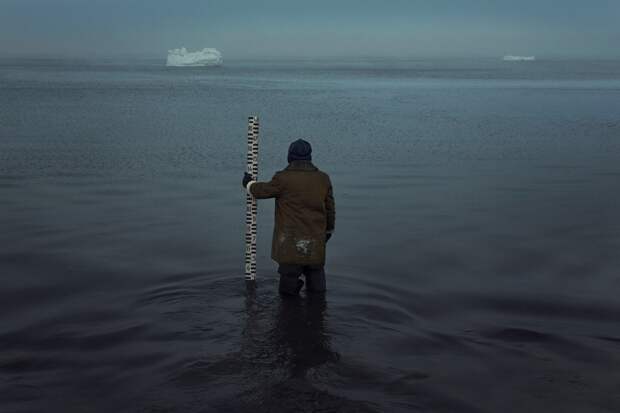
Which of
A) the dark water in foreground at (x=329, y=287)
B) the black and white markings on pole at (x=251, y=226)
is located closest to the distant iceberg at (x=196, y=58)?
the dark water in foreground at (x=329, y=287)

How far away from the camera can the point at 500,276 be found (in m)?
10.8

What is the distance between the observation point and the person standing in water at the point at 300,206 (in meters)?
8.75

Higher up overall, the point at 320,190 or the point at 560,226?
the point at 320,190

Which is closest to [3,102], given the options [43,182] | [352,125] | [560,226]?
[352,125]

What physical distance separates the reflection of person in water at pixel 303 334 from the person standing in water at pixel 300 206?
530 mm

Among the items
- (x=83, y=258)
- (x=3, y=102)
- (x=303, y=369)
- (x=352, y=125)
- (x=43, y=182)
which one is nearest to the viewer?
(x=303, y=369)

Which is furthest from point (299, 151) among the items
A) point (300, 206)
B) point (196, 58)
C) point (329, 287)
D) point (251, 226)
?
point (196, 58)

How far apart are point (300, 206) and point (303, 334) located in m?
1.40

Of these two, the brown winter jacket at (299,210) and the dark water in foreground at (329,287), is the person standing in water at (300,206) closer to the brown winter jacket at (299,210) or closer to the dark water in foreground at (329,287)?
the brown winter jacket at (299,210)

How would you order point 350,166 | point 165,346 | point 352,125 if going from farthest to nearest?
point 352,125 < point 350,166 < point 165,346

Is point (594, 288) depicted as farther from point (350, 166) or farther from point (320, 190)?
point (350, 166)

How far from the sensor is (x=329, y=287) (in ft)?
33.3

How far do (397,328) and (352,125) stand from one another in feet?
78.6

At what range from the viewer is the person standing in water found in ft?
28.7
